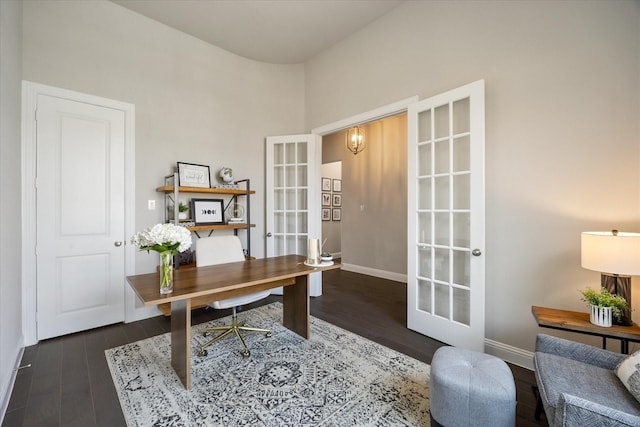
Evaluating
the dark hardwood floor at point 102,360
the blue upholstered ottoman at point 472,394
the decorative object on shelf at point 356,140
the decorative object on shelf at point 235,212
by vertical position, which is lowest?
the dark hardwood floor at point 102,360

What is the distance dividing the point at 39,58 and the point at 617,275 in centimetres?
478

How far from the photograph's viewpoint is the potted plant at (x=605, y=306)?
1.56 m

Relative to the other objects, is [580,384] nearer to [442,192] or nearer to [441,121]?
[442,192]

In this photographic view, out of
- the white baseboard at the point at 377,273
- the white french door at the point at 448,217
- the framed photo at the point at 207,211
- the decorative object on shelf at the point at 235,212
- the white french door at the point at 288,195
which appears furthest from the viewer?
the white baseboard at the point at 377,273

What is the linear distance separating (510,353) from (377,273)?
2935mm

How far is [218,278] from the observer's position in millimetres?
2016

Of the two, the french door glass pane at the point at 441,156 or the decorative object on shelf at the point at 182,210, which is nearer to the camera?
the french door glass pane at the point at 441,156

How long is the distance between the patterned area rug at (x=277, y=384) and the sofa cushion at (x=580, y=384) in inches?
26.3

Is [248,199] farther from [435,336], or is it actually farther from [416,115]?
[435,336]

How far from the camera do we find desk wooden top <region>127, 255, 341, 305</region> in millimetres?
1661

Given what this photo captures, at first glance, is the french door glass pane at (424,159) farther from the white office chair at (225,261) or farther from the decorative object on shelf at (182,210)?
the decorative object on shelf at (182,210)

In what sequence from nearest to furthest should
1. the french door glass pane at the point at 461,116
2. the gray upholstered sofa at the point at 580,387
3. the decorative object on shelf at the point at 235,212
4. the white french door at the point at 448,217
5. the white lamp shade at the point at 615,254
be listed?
the gray upholstered sofa at the point at 580,387 < the white lamp shade at the point at 615,254 < the white french door at the point at 448,217 < the french door glass pane at the point at 461,116 < the decorative object on shelf at the point at 235,212

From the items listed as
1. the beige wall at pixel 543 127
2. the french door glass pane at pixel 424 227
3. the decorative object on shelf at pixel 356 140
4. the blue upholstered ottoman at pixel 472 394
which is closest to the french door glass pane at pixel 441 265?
the french door glass pane at pixel 424 227

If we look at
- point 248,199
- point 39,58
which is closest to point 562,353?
point 248,199
